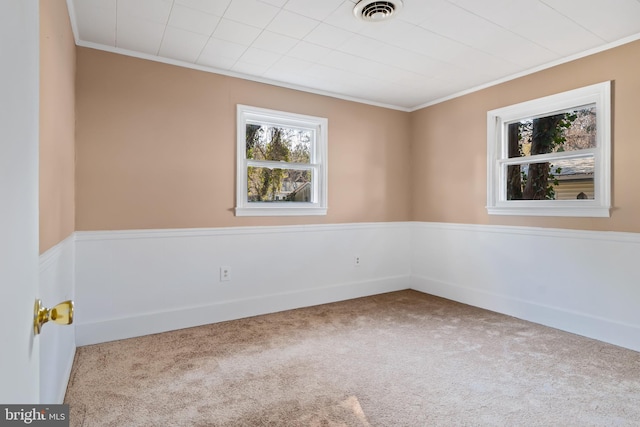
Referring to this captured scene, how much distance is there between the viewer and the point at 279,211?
370 centimetres

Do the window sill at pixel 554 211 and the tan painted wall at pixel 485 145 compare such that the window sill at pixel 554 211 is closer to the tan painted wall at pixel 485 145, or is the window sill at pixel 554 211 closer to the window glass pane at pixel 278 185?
the tan painted wall at pixel 485 145

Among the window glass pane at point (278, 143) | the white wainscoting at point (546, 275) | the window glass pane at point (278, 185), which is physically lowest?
the white wainscoting at point (546, 275)

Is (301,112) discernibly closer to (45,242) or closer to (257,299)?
(257,299)

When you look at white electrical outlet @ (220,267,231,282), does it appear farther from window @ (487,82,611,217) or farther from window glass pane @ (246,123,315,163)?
window @ (487,82,611,217)

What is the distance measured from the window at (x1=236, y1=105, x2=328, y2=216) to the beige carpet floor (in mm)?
1239

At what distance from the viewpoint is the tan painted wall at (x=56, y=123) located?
162cm

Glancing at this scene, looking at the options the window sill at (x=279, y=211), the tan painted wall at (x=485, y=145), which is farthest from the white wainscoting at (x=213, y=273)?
the tan painted wall at (x=485, y=145)

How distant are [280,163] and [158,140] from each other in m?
1.22

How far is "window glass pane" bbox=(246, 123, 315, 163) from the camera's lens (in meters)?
3.67

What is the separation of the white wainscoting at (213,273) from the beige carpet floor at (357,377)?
0.21 meters

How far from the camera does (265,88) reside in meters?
3.62

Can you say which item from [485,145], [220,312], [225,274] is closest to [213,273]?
[225,274]

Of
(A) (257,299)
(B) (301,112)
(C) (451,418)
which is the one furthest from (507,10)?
(A) (257,299)
